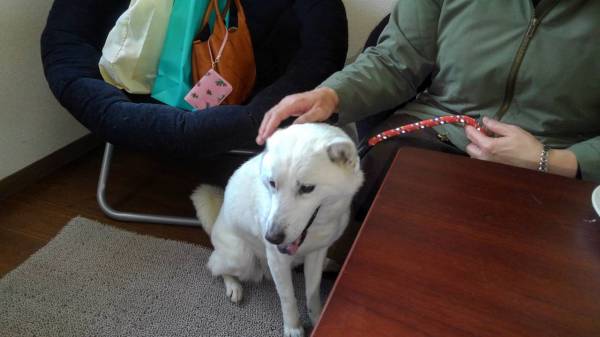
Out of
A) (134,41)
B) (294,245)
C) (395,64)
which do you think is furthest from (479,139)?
(134,41)

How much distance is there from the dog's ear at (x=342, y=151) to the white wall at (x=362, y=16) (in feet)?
3.51

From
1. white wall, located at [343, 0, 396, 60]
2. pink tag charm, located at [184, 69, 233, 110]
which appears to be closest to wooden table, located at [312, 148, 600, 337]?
pink tag charm, located at [184, 69, 233, 110]

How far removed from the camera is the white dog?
31.8 inches

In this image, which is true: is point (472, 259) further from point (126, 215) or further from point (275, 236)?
point (126, 215)

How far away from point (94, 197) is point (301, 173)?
134 centimetres

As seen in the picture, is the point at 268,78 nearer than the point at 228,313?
No

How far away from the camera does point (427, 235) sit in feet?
1.78

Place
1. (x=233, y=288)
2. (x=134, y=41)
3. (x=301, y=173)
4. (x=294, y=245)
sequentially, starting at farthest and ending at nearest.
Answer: (x=134, y=41) → (x=233, y=288) → (x=294, y=245) → (x=301, y=173)

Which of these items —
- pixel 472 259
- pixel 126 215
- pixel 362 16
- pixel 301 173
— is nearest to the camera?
pixel 472 259

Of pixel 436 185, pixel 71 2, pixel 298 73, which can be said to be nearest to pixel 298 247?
pixel 436 185

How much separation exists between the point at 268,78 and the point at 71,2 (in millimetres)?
823

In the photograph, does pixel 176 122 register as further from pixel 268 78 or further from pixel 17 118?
pixel 17 118

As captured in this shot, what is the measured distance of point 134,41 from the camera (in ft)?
4.81

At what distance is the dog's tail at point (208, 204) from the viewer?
4.56ft
